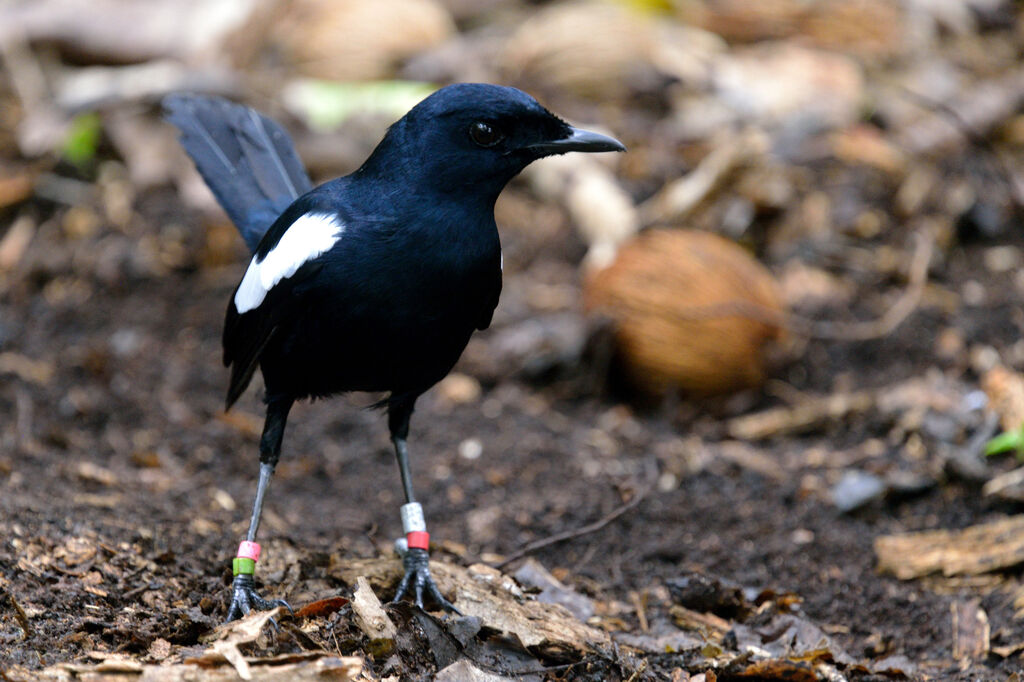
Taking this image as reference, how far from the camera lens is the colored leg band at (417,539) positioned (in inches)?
137

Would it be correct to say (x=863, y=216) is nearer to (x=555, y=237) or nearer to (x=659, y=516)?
(x=555, y=237)

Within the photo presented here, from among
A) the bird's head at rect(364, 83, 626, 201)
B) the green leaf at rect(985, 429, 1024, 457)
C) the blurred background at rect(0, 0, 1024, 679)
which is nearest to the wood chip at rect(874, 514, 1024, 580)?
the blurred background at rect(0, 0, 1024, 679)

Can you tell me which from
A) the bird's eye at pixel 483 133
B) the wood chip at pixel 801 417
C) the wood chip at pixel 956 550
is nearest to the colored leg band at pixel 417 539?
the bird's eye at pixel 483 133

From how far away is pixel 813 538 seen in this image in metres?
4.16

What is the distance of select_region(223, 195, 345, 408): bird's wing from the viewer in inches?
126

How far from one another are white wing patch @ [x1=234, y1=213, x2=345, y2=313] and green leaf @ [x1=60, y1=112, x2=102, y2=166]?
4342 mm

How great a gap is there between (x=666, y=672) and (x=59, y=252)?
4.87m

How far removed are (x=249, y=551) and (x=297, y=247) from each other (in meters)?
0.91

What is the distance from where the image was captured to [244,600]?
3113 mm

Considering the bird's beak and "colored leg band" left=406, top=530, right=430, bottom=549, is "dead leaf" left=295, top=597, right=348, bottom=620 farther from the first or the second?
the bird's beak

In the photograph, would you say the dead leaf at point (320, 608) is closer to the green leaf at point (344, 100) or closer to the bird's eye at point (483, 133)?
the bird's eye at point (483, 133)

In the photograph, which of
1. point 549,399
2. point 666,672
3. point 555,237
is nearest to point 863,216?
point 555,237

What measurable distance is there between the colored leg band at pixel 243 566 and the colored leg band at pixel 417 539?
53 centimetres

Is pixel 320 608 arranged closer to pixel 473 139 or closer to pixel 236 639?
pixel 236 639
